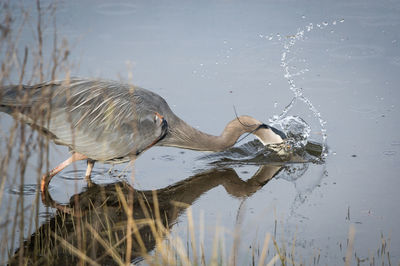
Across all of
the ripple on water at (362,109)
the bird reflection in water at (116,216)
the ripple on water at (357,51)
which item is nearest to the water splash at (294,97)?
the ripple on water at (362,109)

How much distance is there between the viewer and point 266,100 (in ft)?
25.4

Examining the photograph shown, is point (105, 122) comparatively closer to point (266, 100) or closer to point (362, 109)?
point (266, 100)

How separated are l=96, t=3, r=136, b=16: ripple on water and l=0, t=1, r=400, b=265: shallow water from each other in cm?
4

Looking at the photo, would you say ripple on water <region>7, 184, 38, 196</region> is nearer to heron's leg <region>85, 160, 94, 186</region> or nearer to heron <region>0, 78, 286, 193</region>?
heron <region>0, 78, 286, 193</region>

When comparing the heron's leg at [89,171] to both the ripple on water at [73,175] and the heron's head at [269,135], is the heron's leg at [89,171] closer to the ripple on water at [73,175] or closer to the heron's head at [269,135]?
the ripple on water at [73,175]

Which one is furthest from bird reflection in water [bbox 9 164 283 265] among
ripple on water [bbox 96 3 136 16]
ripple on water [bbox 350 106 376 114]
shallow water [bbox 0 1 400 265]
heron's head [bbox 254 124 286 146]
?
ripple on water [bbox 96 3 136 16]

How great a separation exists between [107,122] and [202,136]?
3.76ft

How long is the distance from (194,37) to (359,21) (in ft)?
9.94

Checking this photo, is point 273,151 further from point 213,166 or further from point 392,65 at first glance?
point 392,65

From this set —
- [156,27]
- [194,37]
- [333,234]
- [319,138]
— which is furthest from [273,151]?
[156,27]

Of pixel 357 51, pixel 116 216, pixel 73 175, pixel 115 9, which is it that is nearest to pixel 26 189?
pixel 73 175

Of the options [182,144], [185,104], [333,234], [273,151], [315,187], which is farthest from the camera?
[185,104]

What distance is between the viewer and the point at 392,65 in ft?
28.5

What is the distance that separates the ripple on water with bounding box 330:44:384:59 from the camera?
29.3ft
